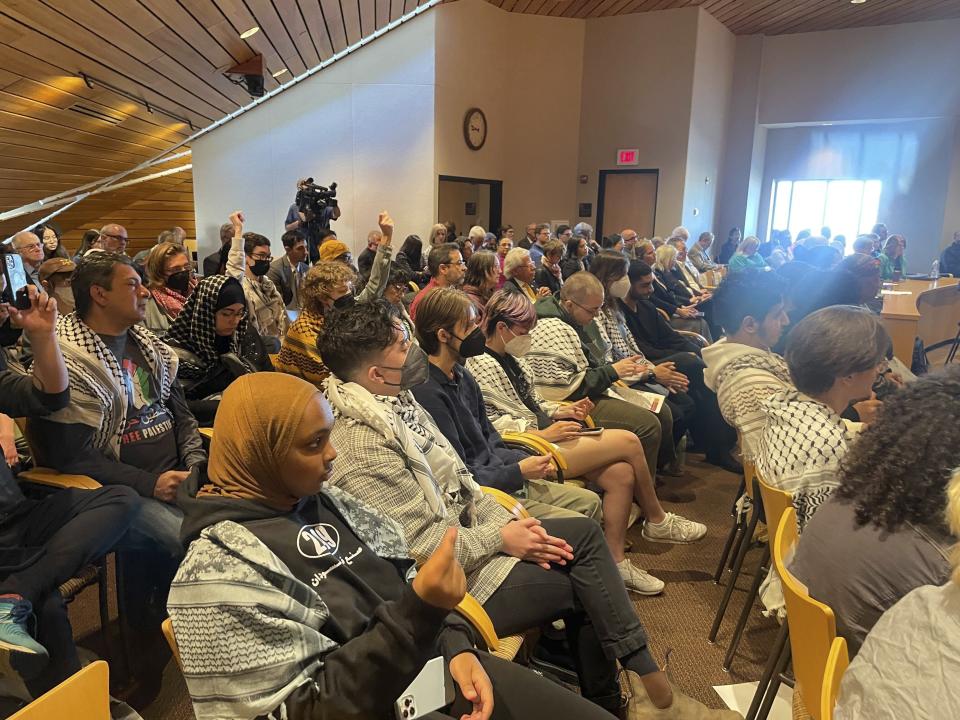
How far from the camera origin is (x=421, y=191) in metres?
9.48

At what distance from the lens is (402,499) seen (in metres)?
1.65

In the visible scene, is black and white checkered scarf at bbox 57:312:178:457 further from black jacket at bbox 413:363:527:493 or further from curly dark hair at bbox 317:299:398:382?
black jacket at bbox 413:363:527:493

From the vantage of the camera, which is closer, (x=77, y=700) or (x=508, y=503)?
(x=77, y=700)

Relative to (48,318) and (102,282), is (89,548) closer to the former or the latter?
(48,318)

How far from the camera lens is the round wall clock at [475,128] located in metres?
10.2

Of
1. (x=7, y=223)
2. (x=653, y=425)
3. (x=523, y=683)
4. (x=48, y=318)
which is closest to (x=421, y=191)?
(x=7, y=223)

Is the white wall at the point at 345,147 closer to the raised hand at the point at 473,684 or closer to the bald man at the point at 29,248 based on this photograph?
the bald man at the point at 29,248

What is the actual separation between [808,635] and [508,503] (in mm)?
977

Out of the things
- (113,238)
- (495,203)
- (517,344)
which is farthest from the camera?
(495,203)

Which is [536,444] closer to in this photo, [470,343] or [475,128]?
[470,343]

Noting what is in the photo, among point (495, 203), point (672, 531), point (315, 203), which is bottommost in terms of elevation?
point (672, 531)

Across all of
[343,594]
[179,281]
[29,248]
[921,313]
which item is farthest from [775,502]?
[921,313]

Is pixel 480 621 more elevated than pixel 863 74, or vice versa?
pixel 863 74

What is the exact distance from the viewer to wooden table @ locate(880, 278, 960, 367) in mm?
4582
